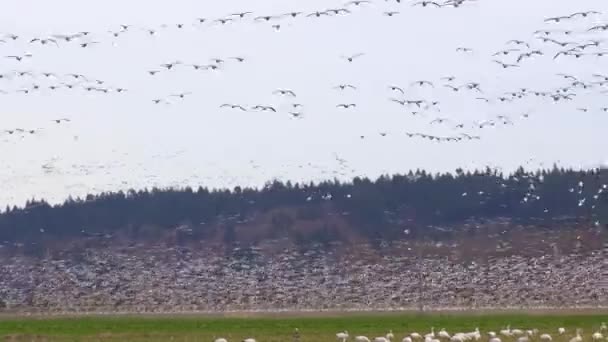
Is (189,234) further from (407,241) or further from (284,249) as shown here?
(407,241)

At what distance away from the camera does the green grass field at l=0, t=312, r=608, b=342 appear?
158ft

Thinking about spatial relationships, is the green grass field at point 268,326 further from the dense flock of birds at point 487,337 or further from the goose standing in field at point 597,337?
the goose standing in field at point 597,337

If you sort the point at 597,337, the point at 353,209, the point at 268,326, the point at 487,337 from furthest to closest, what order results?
the point at 353,209, the point at 268,326, the point at 487,337, the point at 597,337

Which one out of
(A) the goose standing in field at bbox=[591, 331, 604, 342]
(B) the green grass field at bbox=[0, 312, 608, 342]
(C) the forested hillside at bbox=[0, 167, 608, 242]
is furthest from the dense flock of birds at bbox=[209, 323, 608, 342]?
(C) the forested hillside at bbox=[0, 167, 608, 242]

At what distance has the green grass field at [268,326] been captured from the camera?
48188 mm

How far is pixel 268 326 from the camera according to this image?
56438mm

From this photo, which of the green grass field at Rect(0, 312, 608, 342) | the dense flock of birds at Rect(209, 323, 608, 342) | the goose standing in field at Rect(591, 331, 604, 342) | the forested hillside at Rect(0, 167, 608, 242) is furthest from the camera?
the forested hillside at Rect(0, 167, 608, 242)

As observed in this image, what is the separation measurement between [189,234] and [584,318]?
1867 inches

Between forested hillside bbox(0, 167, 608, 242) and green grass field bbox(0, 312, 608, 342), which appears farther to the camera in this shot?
forested hillside bbox(0, 167, 608, 242)

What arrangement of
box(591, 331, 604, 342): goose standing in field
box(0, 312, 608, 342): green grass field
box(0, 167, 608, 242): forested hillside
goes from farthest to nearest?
box(0, 167, 608, 242): forested hillside
box(0, 312, 608, 342): green grass field
box(591, 331, 604, 342): goose standing in field

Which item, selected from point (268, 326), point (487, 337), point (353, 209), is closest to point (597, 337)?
point (487, 337)

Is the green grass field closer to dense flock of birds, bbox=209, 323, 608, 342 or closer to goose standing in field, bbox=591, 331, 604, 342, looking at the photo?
dense flock of birds, bbox=209, 323, 608, 342

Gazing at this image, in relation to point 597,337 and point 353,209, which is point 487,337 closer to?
point 597,337

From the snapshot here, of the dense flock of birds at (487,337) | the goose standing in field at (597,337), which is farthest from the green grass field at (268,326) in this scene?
the goose standing in field at (597,337)
